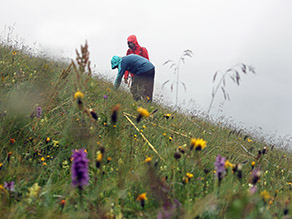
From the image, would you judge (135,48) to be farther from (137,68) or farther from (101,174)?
(101,174)

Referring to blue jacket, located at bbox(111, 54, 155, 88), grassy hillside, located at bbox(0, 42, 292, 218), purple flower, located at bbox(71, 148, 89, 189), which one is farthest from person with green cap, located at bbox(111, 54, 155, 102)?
purple flower, located at bbox(71, 148, 89, 189)

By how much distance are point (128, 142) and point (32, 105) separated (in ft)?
2.77

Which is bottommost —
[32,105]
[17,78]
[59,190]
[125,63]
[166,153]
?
[59,190]

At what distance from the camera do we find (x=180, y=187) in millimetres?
1383

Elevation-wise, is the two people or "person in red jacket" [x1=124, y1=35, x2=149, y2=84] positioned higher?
"person in red jacket" [x1=124, y1=35, x2=149, y2=84]

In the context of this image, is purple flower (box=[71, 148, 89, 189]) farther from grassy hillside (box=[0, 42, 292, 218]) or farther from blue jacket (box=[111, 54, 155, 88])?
blue jacket (box=[111, 54, 155, 88])

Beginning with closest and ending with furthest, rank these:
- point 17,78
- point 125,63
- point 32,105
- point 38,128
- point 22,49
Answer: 1. point 38,128
2. point 32,105
3. point 17,78
4. point 22,49
5. point 125,63

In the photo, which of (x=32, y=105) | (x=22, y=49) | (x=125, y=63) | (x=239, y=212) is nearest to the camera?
(x=239, y=212)

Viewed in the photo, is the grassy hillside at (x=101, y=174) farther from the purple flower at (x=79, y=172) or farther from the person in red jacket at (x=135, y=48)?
the person in red jacket at (x=135, y=48)

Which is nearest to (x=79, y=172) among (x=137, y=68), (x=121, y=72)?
(x=121, y=72)

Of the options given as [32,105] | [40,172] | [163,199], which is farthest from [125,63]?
[163,199]

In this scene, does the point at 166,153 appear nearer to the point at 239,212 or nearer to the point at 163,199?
the point at 163,199

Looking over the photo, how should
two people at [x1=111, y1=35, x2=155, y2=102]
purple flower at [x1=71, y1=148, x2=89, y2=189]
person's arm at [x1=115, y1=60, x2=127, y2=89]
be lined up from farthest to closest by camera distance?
two people at [x1=111, y1=35, x2=155, y2=102] < person's arm at [x1=115, y1=60, x2=127, y2=89] < purple flower at [x1=71, y1=148, x2=89, y2=189]

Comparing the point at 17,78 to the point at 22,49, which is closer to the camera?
the point at 17,78
